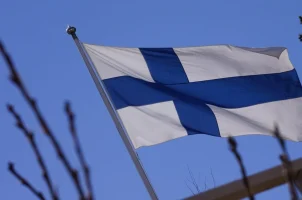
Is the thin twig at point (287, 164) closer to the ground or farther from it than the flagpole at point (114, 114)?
closer to the ground

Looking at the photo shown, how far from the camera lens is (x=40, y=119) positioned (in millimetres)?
1458

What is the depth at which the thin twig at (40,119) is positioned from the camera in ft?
4.61

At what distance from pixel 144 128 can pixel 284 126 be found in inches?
58.4

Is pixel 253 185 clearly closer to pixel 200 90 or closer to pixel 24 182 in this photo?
pixel 24 182

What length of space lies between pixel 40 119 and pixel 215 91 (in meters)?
6.47

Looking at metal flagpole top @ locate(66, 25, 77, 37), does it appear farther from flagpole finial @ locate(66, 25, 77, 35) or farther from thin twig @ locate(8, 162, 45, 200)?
thin twig @ locate(8, 162, 45, 200)

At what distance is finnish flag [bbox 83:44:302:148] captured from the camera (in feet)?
23.3

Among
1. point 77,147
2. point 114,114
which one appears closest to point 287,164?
point 77,147

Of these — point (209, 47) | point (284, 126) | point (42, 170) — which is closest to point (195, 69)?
point (209, 47)

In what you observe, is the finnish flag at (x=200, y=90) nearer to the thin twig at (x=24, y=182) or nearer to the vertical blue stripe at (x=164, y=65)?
the vertical blue stripe at (x=164, y=65)

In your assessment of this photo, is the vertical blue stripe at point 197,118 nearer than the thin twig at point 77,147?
No

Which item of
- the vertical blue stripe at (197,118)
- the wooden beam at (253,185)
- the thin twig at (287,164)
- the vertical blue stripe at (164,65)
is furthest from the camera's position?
the vertical blue stripe at (164,65)

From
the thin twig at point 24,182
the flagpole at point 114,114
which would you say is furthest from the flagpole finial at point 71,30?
the thin twig at point 24,182

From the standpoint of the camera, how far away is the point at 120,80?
753 cm
